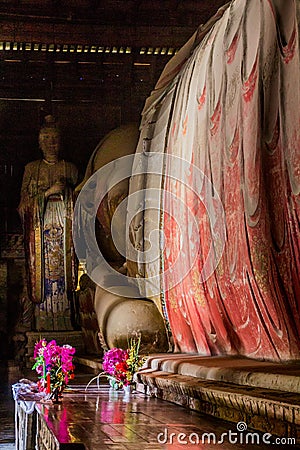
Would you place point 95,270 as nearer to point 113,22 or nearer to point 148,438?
point 113,22

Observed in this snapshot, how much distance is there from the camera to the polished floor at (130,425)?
340 centimetres

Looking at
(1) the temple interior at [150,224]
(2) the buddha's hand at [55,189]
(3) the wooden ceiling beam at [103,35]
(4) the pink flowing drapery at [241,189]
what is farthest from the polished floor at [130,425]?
(3) the wooden ceiling beam at [103,35]

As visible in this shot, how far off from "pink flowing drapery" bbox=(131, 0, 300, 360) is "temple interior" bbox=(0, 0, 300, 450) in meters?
0.01

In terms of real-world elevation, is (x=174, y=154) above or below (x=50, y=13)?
below

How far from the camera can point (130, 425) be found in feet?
13.0

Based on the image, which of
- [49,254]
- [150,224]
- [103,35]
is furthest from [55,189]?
[150,224]

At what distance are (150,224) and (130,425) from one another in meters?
3.12

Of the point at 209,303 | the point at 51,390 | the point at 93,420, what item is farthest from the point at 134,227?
the point at 93,420

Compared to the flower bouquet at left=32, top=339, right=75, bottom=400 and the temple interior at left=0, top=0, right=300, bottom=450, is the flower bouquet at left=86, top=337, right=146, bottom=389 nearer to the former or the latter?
the temple interior at left=0, top=0, right=300, bottom=450

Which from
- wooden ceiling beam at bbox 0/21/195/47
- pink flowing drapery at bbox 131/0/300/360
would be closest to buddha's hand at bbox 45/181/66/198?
wooden ceiling beam at bbox 0/21/195/47

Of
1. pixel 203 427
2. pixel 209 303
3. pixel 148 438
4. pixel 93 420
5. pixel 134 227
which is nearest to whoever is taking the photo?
pixel 148 438

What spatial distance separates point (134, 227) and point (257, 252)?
8.79ft

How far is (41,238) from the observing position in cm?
922

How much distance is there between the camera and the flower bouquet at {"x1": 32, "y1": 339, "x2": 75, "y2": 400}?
5.07 m
